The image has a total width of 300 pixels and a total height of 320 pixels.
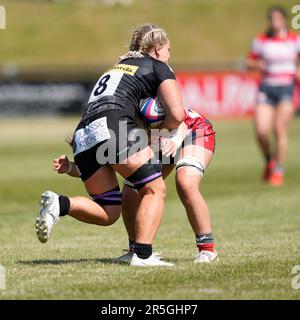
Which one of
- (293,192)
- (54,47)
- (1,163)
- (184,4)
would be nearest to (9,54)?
(54,47)

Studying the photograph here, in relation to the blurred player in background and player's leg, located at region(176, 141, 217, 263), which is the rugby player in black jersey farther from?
the blurred player in background

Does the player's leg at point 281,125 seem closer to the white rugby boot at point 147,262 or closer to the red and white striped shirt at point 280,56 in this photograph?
the red and white striped shirt at point 280,56

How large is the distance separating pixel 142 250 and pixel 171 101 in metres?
1.15

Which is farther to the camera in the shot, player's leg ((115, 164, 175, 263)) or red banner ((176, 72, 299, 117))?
red banner ((176, 72, 299, 117))

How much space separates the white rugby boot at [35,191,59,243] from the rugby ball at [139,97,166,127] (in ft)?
3.18

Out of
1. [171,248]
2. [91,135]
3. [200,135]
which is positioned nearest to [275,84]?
[171,248]

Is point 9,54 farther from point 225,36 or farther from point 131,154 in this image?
point 131,154

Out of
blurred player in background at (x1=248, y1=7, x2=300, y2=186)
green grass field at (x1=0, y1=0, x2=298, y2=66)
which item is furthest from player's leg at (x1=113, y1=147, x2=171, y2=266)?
green grass field at (x1=0, y1=0, x2=298, y2=66)

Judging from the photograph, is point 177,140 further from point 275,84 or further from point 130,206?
point 275,84

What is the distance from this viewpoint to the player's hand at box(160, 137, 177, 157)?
6977 millimetres

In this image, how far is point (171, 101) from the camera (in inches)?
274

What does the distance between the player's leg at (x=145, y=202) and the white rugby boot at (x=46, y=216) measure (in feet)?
1.87

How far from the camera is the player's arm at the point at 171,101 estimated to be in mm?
6938

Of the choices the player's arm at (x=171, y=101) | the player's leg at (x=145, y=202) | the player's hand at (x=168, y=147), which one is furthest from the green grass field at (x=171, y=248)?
the player's arm at (x=171, y=101)
